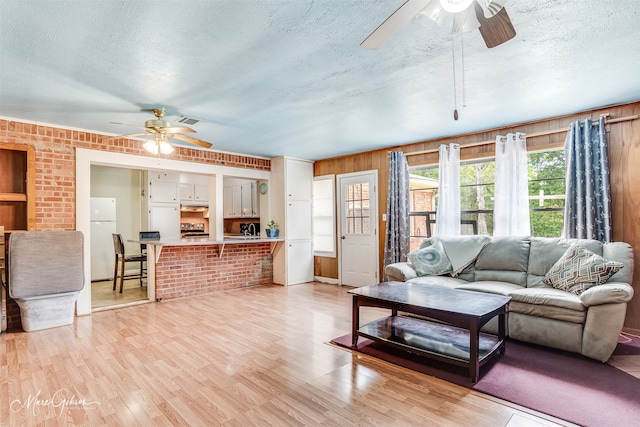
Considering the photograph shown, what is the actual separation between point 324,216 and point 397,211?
1775mm

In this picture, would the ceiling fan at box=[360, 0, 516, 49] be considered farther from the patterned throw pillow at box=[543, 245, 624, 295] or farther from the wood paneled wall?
the wood paneled wall

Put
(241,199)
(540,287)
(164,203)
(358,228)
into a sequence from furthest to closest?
1. (241,199)
2. (164,203)
3. (358,228)
4. (540,287)

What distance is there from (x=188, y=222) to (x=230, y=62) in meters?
5.98

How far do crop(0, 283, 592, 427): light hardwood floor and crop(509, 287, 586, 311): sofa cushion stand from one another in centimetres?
127

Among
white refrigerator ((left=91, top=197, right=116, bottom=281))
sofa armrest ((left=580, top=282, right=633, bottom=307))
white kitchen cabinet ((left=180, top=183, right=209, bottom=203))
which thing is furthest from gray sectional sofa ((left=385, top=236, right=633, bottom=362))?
white refrigerator ((left=91, top=197, right=116, bottom=281))

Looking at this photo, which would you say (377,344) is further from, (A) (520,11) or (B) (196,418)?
(A) (520,11)

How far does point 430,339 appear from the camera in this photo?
3027 mm

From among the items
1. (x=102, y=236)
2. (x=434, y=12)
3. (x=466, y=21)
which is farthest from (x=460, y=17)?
(x=102, y=236)

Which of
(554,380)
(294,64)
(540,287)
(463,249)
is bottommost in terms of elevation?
(554,380)

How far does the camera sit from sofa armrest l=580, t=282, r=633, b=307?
265cm

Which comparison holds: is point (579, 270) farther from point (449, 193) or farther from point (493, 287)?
point (449, 193)

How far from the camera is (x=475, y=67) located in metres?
2.67

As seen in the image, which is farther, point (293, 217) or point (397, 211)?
point (293, 217)

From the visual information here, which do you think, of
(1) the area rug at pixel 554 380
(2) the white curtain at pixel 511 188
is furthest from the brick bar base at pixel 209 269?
(2) the white curtain at pixel 511 188
